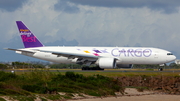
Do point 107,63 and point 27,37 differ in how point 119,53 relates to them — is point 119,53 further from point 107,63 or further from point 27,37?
point 27,37

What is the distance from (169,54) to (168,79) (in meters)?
13.8

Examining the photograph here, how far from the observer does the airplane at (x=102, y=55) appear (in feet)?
114

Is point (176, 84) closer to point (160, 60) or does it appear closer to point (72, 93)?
point (72, 93)

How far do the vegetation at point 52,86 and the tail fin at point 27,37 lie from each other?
70.2ft

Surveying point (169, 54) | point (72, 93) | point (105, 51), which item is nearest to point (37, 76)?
point (72, 93)

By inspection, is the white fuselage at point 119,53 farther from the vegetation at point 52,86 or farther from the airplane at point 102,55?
the vegetation at point 52,86

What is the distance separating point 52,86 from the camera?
15570mm

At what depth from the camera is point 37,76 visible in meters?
18.0

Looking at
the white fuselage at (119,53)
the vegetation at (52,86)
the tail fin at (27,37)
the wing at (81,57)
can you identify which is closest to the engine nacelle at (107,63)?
the wing at (81,57)

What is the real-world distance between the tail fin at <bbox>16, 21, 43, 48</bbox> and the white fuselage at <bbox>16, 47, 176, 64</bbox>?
4.45 ft

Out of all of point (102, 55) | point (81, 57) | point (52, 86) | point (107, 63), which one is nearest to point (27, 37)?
point (81, 57)

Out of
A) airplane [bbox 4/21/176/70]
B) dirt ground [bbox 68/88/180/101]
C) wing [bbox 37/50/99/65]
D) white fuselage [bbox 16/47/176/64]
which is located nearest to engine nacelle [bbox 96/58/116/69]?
airplane [bbox 4/21/176/70]

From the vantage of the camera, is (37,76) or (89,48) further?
(89,48)

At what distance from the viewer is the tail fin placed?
39688mm
